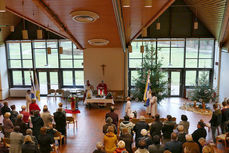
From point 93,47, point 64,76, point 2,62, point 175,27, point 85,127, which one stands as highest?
point 175,27

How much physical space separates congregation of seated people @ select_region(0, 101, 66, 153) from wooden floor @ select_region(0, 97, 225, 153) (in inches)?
32.1

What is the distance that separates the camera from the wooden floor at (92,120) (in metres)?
8.24

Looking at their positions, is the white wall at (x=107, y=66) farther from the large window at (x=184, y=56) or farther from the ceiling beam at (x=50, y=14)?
the ceiling beam at (x=50, y=14)

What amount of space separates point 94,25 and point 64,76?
8168 mm

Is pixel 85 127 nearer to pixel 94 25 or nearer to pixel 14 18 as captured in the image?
pixel 94 25

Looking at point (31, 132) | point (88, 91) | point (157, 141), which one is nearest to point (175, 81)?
point (88, 91)

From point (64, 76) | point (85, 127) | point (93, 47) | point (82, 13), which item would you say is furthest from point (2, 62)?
point (82, 13)

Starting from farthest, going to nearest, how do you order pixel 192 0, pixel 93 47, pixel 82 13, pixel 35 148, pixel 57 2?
pixel 93 47, pixel 192 0, pixel 82 13, pixel 57 2, pixel 35 148

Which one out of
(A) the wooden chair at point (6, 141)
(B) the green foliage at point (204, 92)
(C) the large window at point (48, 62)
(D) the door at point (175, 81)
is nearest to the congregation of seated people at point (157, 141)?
(A) the wooden chair at point (6, 141)

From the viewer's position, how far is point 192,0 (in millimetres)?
13336

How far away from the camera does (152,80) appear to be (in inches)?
514

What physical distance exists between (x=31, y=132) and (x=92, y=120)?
208 inches

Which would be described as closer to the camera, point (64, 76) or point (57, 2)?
point (57, 2)

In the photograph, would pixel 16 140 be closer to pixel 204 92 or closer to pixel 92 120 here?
pixel 92 120
